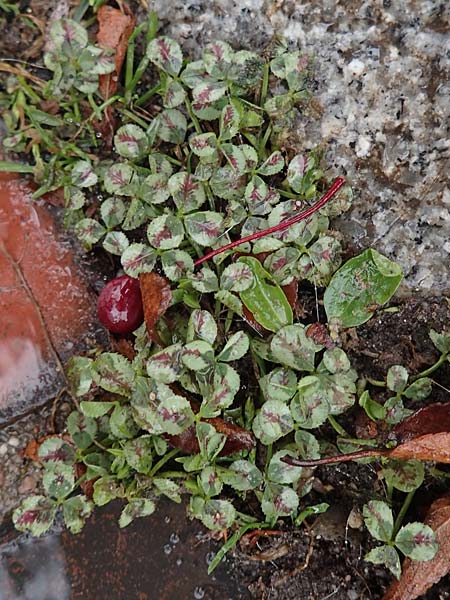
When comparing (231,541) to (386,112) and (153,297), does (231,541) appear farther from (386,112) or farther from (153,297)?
(386,112)

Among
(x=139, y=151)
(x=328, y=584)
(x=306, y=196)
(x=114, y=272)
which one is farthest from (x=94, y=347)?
(x=328, y=584)

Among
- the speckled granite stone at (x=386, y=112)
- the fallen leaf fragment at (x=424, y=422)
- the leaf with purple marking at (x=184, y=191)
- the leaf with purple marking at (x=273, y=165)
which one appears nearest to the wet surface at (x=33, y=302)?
the leaf with purple marking at (x=184, y=191)

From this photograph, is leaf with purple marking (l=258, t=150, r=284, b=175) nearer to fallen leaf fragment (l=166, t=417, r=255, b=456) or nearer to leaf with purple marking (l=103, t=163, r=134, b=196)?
leaf with purple marking (l=103, t=163, r=134, b=196)

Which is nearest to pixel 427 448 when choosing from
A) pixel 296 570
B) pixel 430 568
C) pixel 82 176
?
pixel 430 568

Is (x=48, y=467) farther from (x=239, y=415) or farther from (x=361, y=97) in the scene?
(x=361, y=97)

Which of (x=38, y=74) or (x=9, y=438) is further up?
(x=38, y=74)

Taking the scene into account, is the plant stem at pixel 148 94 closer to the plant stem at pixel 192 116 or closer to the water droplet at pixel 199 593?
the plant stem at pixel 192 116
